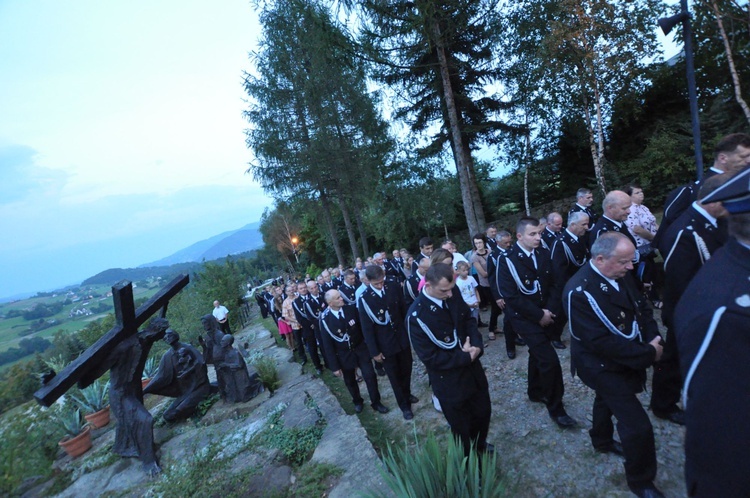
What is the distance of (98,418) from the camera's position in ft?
23.9

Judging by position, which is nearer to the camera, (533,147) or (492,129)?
(492,129)

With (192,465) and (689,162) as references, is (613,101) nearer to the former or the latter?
(689,162)

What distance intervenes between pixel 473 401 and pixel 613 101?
15087 mm

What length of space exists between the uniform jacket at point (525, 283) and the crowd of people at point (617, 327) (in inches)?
0.6

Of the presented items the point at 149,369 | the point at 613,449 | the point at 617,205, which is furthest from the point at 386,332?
the point at 149,369

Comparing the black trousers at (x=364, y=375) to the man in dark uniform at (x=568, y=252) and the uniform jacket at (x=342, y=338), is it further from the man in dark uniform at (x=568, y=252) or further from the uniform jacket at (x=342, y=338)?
the man in dark uniform at (x=568, y=252)

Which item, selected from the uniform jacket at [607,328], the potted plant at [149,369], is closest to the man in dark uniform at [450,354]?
the uniform jacket at [607,328]

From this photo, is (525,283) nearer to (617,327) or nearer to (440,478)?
(617,327)

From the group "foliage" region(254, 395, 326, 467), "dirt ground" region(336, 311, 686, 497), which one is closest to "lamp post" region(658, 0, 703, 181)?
"dirt ground" region(336, 311, 686, 497)

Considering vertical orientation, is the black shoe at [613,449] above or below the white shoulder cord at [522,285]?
below

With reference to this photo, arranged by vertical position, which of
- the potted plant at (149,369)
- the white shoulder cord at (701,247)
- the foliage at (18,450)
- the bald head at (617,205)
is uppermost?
the bald head at (617,205)

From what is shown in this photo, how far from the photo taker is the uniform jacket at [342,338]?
16.9ft

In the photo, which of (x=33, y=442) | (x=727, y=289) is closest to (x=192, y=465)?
(x=33, y=442)

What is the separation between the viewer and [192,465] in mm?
3574
